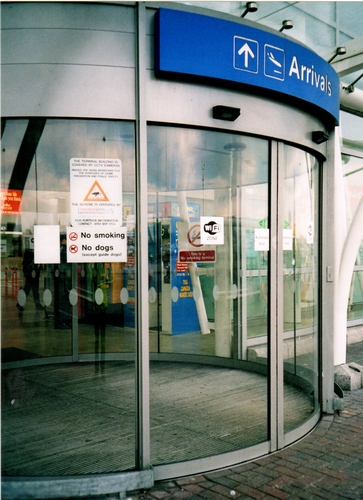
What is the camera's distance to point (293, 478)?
152 inches

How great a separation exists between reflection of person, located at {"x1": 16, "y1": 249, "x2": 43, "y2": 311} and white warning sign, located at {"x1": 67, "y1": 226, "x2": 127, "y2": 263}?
1.86ft

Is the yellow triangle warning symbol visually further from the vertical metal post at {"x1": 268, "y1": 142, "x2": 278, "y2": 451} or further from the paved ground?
the paved ground

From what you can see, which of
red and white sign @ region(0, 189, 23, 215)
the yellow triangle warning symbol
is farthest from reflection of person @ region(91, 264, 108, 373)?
red and white sign @ region(0, 189, 23, 215)

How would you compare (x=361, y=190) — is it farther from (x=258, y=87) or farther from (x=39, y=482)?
(x=39, y=482)

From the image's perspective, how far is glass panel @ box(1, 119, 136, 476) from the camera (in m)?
3.83

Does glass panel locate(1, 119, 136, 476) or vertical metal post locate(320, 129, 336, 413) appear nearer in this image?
glass panel locate(1, 119, 136, 476)

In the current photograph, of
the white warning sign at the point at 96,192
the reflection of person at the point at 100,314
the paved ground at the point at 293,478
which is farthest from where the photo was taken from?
the reflection of person at the point at 100,314

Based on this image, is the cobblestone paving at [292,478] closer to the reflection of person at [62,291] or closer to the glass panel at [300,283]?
the glass panel at [300,283]

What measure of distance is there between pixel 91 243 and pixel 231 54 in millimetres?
1851

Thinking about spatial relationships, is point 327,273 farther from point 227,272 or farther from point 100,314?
point 100,314

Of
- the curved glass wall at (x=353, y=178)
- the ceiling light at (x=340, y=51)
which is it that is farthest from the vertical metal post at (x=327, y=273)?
the curved glass wall at (x=353, y=178)

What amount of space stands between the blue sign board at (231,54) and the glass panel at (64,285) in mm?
652

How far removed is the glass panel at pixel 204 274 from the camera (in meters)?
4.40

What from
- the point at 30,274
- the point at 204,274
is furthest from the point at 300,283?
the point at 30,274
